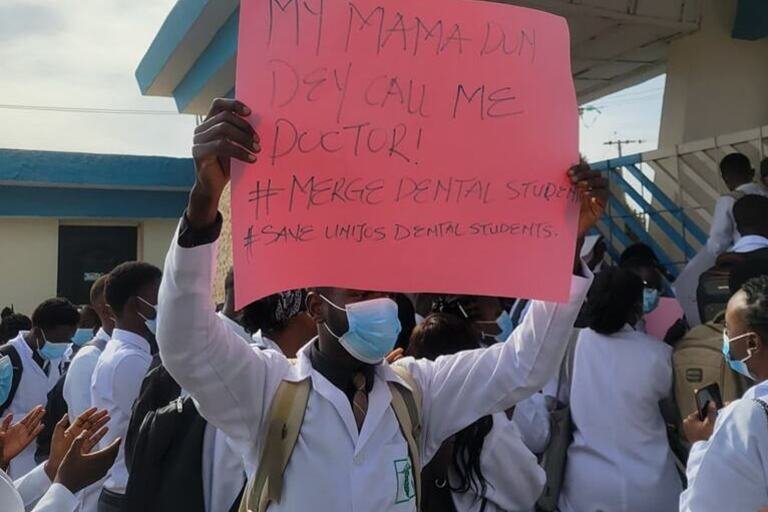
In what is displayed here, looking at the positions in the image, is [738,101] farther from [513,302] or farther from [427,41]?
[427,41]

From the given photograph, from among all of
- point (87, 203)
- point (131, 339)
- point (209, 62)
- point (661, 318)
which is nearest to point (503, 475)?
point (131, 339)

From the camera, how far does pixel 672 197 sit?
6184mm

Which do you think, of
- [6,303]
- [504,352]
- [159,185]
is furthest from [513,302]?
[6,303]

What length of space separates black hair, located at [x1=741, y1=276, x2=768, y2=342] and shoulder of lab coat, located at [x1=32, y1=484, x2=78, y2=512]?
187cm

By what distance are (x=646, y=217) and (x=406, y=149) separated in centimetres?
501

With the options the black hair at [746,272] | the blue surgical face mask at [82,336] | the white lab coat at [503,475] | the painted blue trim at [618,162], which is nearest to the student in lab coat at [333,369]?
the white lab coat at [503,475]

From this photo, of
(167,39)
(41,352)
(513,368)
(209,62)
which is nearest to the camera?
(513,368)

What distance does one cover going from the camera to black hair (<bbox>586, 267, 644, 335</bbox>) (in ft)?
11.3

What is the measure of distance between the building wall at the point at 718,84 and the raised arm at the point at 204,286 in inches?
247

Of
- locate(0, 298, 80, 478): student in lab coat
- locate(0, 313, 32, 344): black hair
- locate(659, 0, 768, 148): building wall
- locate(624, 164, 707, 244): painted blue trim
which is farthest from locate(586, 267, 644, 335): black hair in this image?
locate(0, 313, 32, 344): black hair

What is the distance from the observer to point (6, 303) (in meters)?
14.3

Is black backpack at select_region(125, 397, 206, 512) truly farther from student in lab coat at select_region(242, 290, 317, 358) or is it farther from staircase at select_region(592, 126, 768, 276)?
staircase at select_region(592, 126, 768, 276)

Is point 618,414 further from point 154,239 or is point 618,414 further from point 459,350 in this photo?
point 154,239

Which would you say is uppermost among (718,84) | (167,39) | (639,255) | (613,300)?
(167,39)
